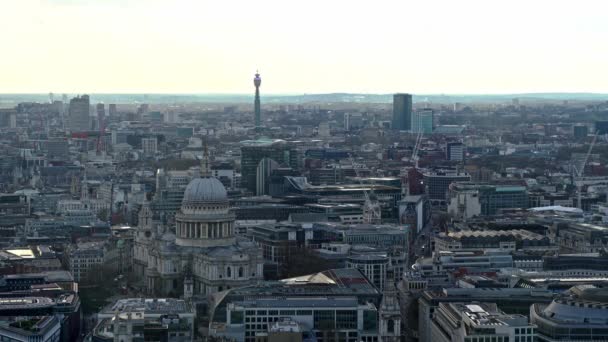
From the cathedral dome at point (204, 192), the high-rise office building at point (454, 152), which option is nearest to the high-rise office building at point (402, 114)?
the high-rise office building at point (454, 152)

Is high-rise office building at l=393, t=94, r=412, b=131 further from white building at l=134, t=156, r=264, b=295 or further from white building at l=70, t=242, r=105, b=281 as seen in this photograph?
white building at l=70, t=242, r=105, b=281

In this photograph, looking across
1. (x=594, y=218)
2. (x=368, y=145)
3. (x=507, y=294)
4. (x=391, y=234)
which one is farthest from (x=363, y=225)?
(x=368, y=145)

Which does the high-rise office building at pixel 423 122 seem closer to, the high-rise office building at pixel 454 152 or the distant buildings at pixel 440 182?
the high-rise office building at pixel 454 152

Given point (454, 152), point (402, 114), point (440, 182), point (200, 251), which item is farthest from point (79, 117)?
point (200, 251)

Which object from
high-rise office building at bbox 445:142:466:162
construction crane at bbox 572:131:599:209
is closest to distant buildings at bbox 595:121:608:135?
construction crane at bbox 572:131:599:209

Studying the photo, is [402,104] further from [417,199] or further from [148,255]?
[148,255]

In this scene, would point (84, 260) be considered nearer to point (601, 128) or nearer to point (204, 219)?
point (204, 219)
